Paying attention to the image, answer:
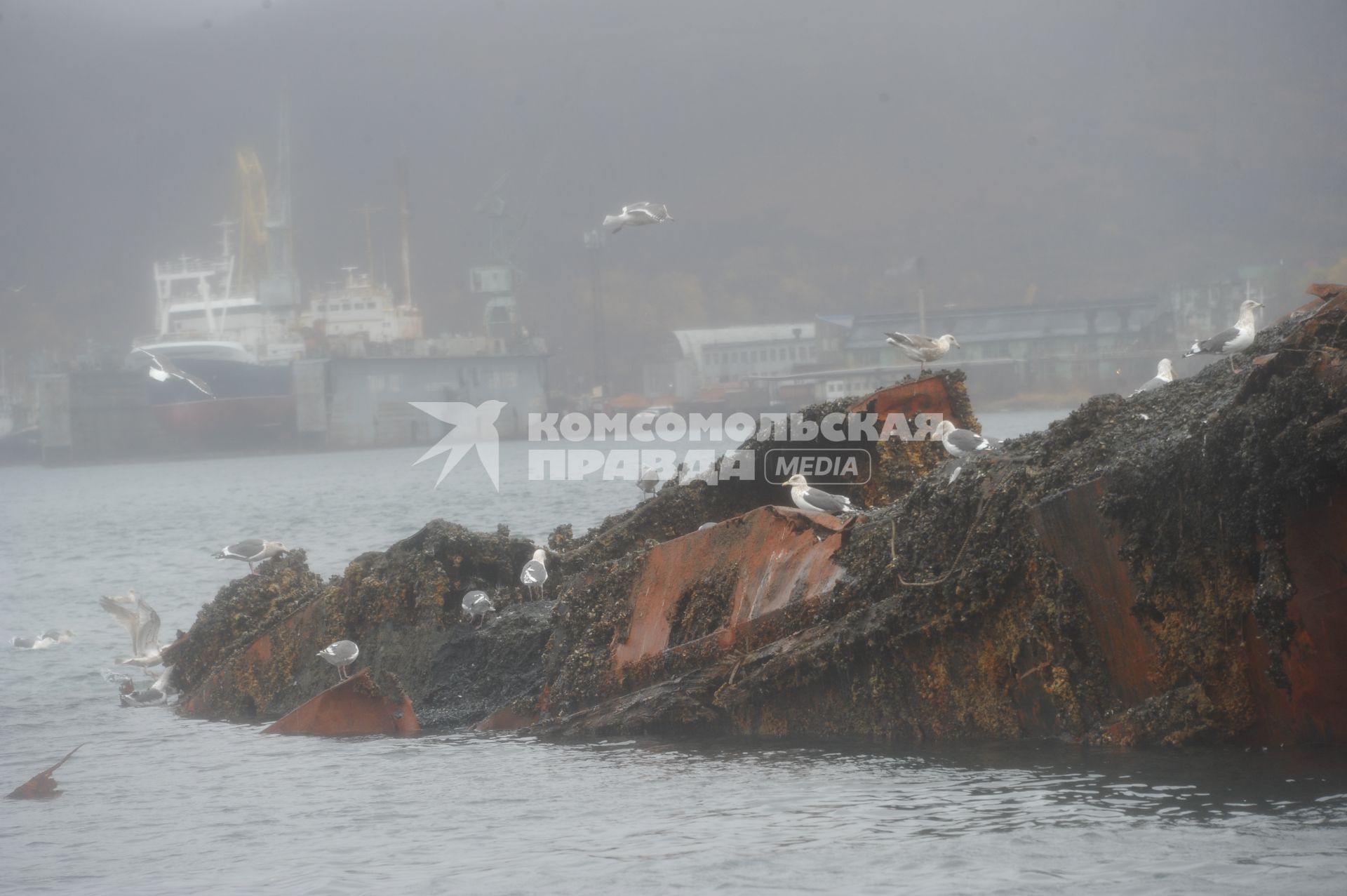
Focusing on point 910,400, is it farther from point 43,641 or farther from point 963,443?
point 43,641

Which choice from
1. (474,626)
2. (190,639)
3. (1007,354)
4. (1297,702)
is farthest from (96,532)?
(1007,354)

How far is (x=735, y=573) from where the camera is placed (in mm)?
8859

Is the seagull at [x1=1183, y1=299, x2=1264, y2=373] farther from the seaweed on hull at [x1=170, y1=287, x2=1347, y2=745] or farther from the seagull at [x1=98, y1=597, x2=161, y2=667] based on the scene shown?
the seagull at [x1=98, y1=597, x2=161, y2=667]

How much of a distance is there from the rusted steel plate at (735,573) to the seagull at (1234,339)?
3.56 m

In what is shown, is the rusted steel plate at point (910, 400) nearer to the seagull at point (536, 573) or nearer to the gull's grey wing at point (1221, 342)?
the gull's grey wing at point (1221, 342)

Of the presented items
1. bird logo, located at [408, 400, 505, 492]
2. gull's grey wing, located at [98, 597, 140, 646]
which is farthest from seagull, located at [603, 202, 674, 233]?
bird logo, located at [408, 400, 505, 492]

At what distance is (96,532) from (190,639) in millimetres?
40574

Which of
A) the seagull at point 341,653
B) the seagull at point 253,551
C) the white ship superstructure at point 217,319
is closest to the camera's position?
the seagull at point 341,653

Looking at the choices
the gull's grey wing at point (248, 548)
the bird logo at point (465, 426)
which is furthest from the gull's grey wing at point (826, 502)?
the bird logo at point (465, 426)

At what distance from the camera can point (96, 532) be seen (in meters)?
49.9

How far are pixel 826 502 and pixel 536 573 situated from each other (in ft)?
10.4

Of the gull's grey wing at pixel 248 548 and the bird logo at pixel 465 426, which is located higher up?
the bird logo at pixel 465 426

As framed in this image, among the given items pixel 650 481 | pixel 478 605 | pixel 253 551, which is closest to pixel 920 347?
pixel 478 605

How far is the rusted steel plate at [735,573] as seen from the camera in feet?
27.9
